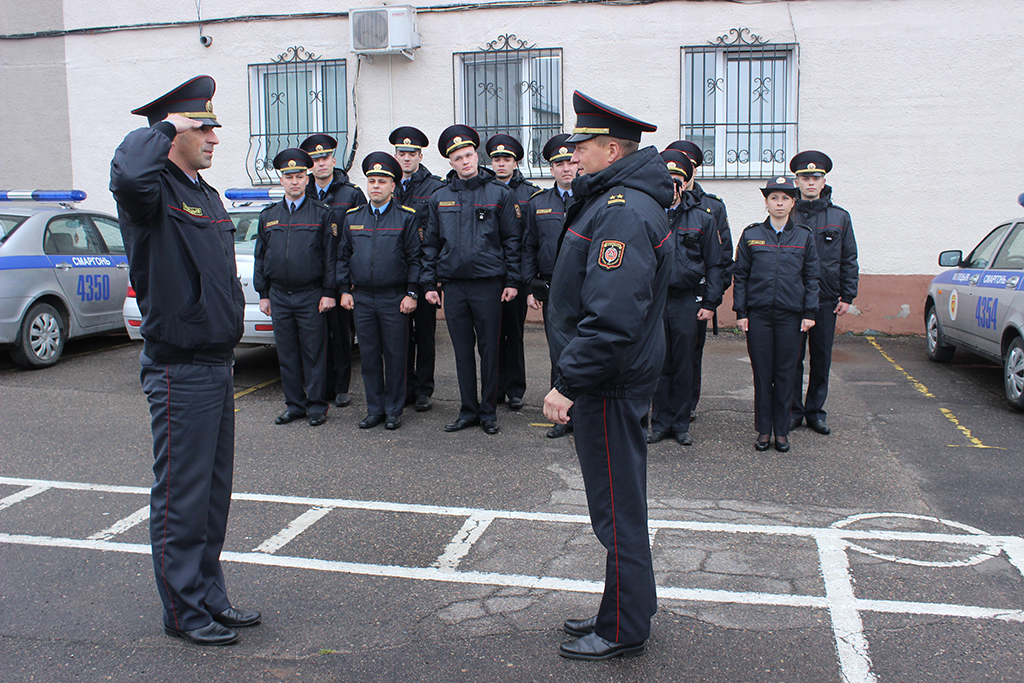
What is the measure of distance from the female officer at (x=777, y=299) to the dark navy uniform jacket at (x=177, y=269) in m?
3.87

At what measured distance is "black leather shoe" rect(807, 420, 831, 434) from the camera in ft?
20.6

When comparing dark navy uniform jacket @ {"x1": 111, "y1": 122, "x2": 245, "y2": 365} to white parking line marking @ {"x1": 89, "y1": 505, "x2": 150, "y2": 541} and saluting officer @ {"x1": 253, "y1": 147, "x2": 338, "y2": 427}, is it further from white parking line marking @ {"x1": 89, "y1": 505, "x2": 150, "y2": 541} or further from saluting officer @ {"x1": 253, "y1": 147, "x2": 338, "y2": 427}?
saluting officer @ {"x1": 253, "y1": 147, "x2": 338, "y2": 427}

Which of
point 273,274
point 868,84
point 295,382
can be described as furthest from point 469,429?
point 868,84

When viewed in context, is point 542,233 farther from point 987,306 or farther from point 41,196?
point 41,196

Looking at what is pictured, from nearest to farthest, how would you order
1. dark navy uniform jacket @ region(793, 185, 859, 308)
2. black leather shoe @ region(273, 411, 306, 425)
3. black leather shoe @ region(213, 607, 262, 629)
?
black leather shoe @ region(213, 607, 262, 629), dark navy uniform jacket @ region(793, 185, 859, 308), black leather shoe @ region(273, 411, 306, 425)

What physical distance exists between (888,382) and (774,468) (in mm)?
3302

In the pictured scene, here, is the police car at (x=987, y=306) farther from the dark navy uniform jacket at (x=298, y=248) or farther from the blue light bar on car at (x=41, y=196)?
the blue light bar on car at (x=41, y=196)

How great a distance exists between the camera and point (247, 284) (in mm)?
7773

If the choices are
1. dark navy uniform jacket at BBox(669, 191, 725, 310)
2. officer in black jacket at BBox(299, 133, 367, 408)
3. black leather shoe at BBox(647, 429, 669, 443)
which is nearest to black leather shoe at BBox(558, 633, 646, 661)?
black leather shoe at BBox(647, 429, 669, 443)

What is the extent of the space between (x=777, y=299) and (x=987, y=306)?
317 centimetres

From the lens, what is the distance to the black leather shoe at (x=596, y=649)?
3080 millimetres

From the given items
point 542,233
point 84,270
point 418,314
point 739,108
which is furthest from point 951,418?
point 84,270

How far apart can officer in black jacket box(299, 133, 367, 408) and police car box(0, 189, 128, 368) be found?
3.05 meters

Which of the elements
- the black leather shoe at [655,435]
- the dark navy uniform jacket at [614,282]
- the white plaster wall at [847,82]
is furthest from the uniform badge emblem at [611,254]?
the white plaster wall at [847,82]
